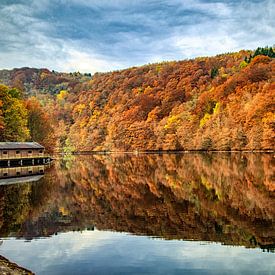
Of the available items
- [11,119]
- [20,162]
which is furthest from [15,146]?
[11,119]

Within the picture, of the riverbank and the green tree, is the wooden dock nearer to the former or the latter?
→ the green tree

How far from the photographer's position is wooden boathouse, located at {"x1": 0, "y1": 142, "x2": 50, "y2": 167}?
50237 mm

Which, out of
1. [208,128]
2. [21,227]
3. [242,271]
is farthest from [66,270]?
[208,128]

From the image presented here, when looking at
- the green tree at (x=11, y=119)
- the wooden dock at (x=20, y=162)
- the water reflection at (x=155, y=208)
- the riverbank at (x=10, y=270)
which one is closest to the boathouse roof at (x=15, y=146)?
the wooden dock at (x=20, y=162)

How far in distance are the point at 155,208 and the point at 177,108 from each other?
98.0 meters

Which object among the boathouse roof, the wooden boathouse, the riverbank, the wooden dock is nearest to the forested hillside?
the wooden dock

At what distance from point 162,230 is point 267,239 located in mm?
4380

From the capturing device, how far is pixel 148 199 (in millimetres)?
25078

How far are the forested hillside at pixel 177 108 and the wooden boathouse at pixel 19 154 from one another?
93.5 feet

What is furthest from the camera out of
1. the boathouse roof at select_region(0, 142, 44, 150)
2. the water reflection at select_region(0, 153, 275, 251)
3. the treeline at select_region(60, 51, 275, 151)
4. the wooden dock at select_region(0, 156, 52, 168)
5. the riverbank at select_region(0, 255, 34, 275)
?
the treeline at select_region(60, 51, 275, 151)

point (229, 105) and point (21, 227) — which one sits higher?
point (229, 105)

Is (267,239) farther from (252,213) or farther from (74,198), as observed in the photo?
(74,198)

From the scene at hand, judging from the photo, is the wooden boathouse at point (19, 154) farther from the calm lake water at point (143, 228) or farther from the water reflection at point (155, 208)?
the calm lake water at point (143, 228)

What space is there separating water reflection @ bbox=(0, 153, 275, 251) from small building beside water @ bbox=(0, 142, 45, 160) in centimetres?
1752
